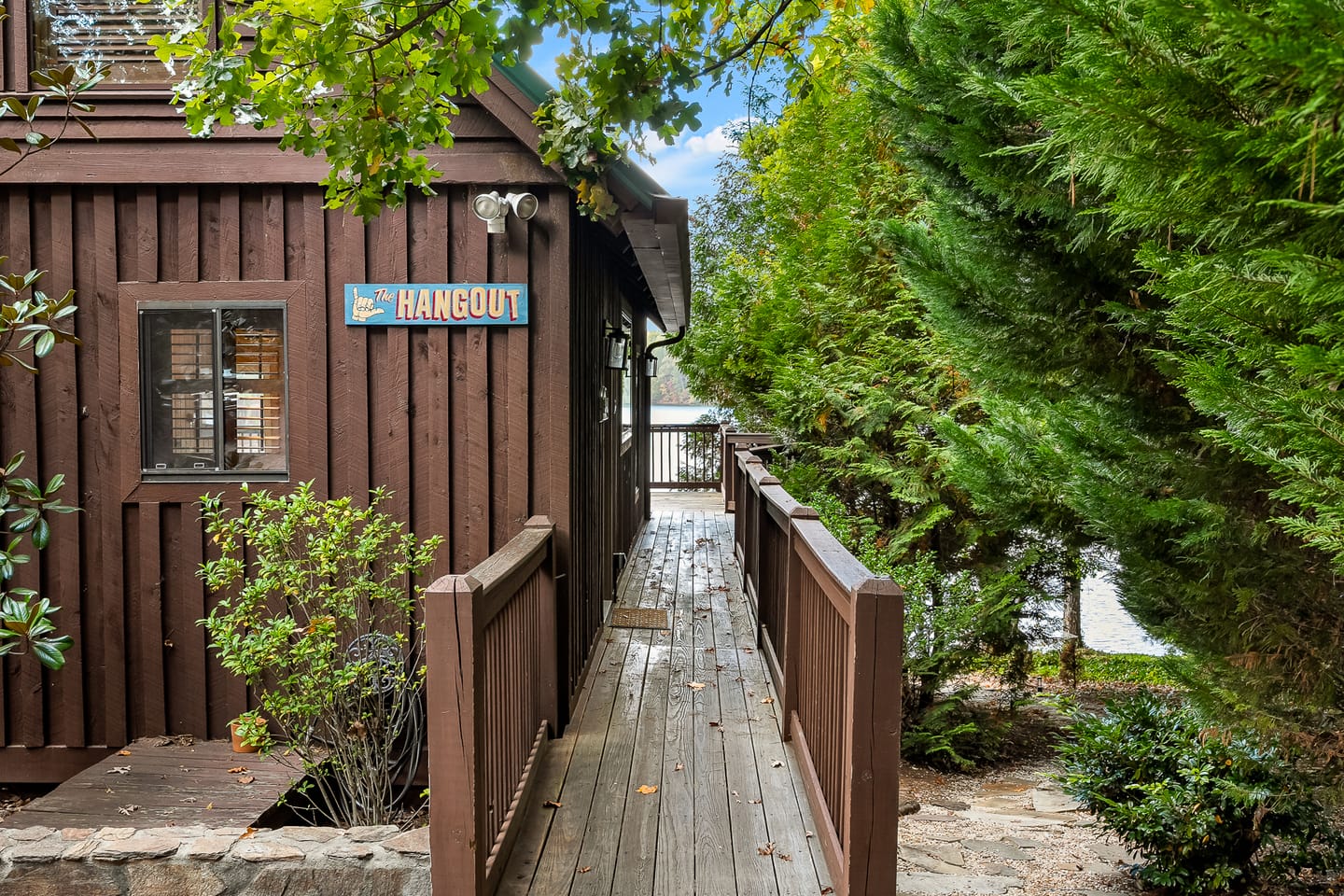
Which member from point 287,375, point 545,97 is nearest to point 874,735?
point 545,97

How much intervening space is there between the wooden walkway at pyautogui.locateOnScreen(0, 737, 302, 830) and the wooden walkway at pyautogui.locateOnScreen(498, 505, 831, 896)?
1.48 m

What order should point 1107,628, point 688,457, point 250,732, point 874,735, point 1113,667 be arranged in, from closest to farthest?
point 874,735, point 250,732, point 1113,667, point 1107,628, point 688,457

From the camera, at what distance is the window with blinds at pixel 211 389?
4.29m

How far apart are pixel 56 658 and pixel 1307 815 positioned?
4.96 metres

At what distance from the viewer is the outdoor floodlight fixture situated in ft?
13.2

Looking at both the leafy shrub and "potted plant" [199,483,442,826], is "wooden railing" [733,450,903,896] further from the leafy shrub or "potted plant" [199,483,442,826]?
"potted plant" [199,483,442,826]

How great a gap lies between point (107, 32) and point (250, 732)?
3.68 m

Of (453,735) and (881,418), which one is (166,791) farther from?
(881,418)

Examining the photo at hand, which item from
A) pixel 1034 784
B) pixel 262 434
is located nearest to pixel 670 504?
pixel 1034 784

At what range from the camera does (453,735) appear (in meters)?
2.26

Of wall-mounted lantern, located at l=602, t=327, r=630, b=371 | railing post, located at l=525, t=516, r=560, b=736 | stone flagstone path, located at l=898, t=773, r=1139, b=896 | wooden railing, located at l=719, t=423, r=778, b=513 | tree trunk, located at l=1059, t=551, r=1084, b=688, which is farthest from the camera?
wooden railing, located at l=719, t=423, r=778, b=513

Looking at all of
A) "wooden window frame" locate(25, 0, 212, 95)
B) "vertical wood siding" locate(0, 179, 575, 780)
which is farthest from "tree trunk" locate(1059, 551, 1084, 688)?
"wooden window frame" locate(25, 0, 212, 95)

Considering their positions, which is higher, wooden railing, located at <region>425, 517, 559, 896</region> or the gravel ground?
wooden railing, located at <region>425, 517, 559, 896</region>

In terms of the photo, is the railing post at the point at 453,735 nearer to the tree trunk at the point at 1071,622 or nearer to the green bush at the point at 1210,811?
the green bush at the point at 1210,811
